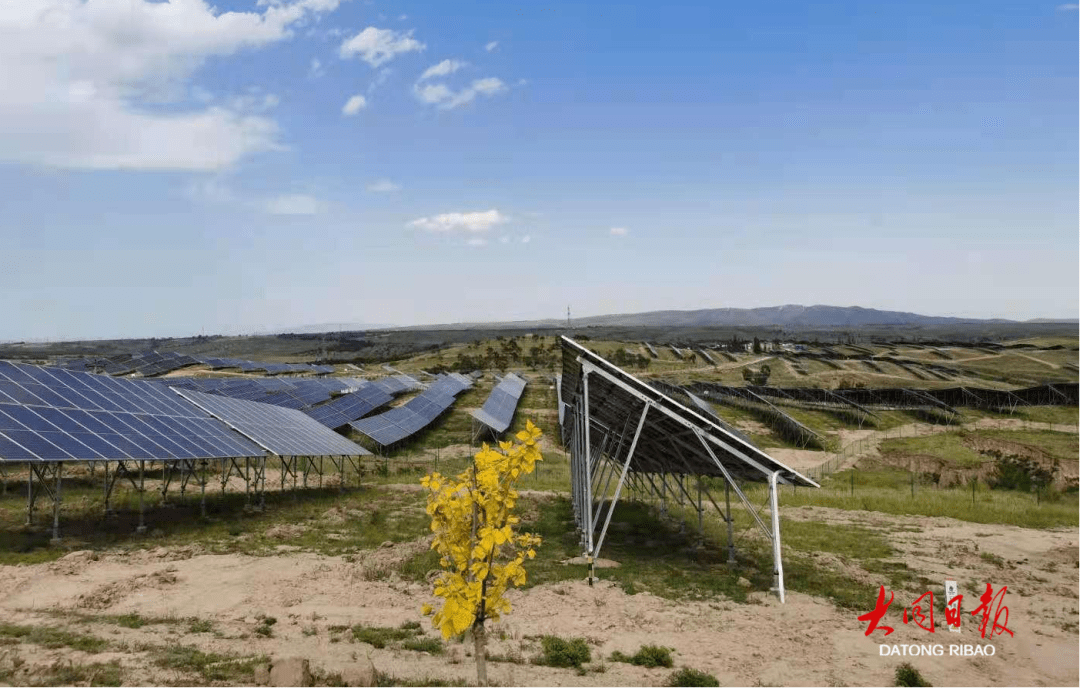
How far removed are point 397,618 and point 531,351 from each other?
13032cm

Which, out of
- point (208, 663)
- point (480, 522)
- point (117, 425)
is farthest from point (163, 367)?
point (480, 522)

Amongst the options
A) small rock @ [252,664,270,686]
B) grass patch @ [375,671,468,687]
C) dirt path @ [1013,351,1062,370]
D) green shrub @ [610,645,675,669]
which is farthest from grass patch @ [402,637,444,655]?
dirt path @ [1013,351,1062,370]

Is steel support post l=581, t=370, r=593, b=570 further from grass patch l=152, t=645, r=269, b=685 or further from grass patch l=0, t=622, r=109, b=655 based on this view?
grass patch l=0, t=622, r=109, b=655

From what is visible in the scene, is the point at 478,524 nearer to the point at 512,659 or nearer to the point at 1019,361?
the point at 512,659

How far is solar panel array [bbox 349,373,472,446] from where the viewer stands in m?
50.1

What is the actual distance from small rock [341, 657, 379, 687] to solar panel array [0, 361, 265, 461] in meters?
15.9

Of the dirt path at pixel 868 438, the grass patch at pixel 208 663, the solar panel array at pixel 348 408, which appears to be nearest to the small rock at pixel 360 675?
the grass patch at pixel 208 663

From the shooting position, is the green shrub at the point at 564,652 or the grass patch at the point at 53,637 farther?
the green shrub at the point at 564,652

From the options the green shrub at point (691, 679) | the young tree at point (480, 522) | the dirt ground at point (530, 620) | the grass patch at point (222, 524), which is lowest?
the grass patch at point (222, 524)

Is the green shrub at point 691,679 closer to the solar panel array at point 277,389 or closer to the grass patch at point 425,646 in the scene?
the grass patch at point 425,646

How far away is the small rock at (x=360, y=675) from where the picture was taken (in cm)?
1191

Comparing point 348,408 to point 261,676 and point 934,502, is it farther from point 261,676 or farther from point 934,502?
point 261,676

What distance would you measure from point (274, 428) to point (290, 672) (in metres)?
27.1

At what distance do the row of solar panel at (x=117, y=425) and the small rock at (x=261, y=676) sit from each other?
47.8 ft
